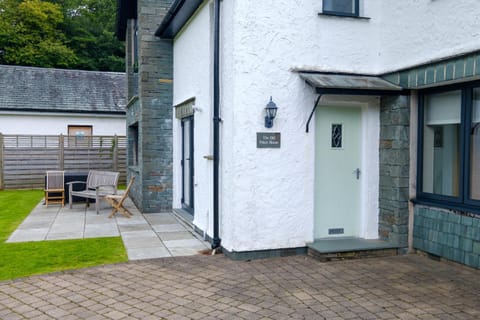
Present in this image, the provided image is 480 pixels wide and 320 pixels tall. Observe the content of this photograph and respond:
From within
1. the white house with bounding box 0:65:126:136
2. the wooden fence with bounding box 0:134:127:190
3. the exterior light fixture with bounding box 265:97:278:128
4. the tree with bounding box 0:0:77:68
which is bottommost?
the wooden fence with bounding box 0:134:127:190

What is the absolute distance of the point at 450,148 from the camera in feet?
19.9

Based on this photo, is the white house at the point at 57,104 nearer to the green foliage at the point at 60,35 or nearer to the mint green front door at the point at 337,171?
the green foliage at the point at 60,35

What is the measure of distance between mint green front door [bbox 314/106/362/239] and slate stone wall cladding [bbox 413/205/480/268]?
95cm

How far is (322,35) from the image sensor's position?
6.39 m

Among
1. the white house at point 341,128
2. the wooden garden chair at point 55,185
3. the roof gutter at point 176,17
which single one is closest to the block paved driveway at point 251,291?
the white house at point 341,128

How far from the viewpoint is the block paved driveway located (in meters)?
4.21

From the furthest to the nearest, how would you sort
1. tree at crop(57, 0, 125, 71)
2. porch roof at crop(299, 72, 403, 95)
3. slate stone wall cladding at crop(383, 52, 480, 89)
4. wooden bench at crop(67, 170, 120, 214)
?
tree at crop(57, 0, 125, 71) < wooden bench at crop(67, 170, 120, 214) < porch roof at crop(299, 72, 403, 95) < slate stone wall cladding at crop(383, 52, 480, 89)

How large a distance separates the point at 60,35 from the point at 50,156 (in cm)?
1896

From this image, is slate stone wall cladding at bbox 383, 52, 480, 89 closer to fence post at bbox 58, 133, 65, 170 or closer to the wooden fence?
the wooden fence

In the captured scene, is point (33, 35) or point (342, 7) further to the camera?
point (33, 35)

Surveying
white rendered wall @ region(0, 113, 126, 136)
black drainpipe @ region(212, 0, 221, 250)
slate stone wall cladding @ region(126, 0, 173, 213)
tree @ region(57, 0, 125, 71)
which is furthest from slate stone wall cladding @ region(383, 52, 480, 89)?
tree @ region(57, 0, 125, 71)

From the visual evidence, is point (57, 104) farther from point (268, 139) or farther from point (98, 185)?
point (268, 139)

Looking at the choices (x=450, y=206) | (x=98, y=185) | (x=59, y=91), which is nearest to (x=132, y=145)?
(x=98, y=185)

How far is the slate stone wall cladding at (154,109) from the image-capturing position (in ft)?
33.3
